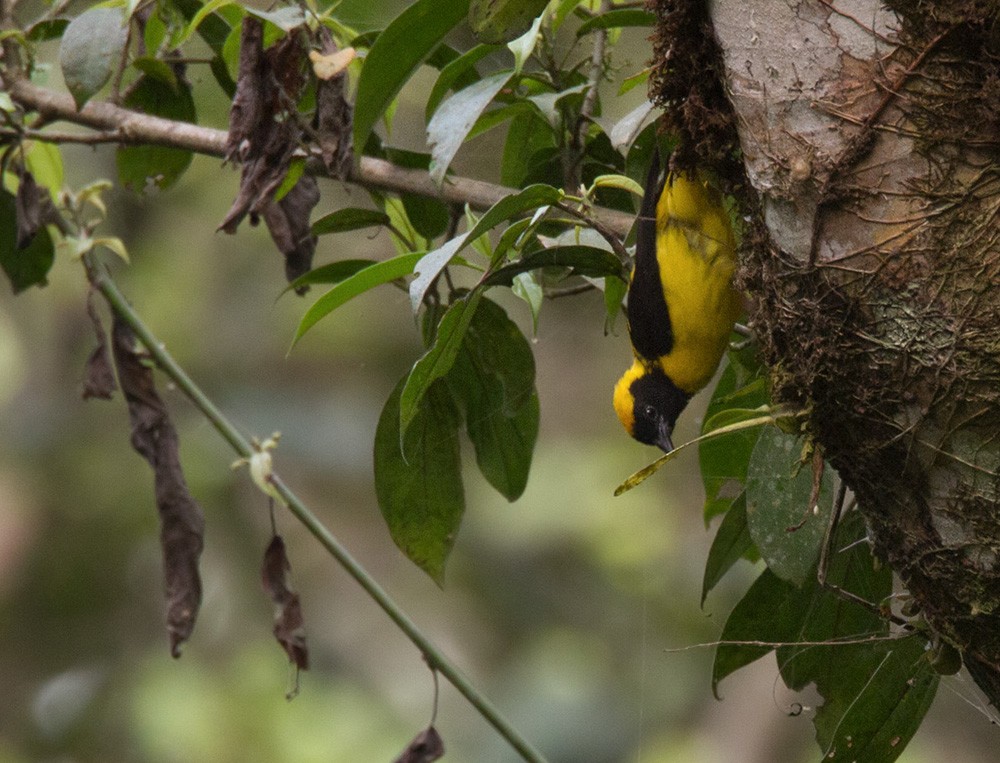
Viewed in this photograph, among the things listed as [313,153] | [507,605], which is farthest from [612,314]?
[507,605]

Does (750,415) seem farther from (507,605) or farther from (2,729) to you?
(2,729)

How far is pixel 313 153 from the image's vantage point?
2.33 metres

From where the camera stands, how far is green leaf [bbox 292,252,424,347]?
1.91 m

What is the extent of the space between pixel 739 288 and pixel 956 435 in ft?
1.57

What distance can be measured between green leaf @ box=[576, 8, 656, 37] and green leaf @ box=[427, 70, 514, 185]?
29 centimetres

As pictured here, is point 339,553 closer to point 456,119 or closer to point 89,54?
point 456,119

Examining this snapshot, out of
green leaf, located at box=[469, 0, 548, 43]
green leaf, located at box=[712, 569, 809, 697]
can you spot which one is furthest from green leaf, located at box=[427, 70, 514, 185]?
green leaf, located at box=[712, 569, 809, 697]

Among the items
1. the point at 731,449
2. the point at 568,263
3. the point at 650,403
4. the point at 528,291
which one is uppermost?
the point at 568,263

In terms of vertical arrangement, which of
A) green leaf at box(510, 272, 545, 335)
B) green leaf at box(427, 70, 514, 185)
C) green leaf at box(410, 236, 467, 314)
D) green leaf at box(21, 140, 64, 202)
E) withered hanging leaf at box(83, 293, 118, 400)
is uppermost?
green leaf at box(427, 70, 514, 185)

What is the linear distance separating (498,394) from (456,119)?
23.1 inches

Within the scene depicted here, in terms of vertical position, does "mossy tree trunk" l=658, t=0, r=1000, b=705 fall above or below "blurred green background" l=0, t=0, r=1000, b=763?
above

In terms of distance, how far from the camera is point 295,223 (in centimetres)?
258

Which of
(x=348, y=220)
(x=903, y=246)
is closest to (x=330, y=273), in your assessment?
(x=348, y=220)

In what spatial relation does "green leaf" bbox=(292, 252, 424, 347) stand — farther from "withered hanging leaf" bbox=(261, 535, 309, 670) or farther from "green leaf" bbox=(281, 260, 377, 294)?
"withered hanging leaf" bbox=(261, 535, 309, 670)
